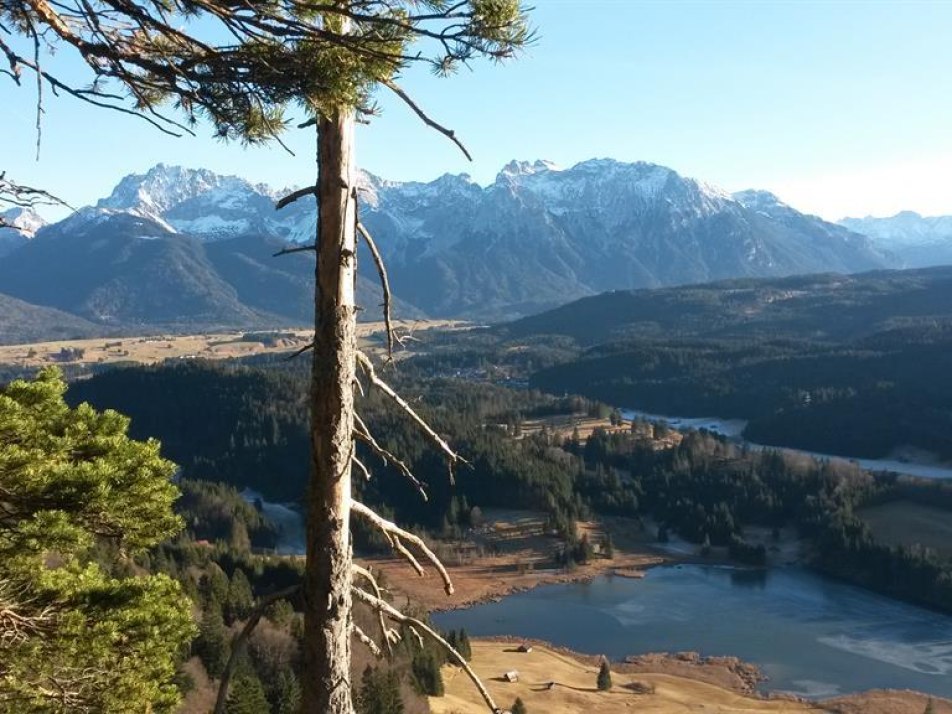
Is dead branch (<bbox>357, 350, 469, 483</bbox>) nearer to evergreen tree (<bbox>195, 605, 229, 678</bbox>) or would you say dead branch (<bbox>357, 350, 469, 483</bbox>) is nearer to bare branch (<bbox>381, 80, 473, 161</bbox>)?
bare branch (<bbox>381, 80, 473, 161</bbox>)

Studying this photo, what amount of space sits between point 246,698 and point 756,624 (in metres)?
45.7

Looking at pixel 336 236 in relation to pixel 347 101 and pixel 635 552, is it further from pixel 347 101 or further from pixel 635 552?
pixel 635 552

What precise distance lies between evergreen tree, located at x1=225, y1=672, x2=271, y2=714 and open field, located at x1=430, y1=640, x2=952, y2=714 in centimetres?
1457

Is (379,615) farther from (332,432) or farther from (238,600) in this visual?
(238,600)

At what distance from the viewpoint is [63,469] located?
9.26 meters

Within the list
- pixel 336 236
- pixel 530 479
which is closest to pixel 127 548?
pixel 336 236

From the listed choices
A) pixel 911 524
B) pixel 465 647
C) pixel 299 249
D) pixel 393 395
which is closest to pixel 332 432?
pixel 393 395

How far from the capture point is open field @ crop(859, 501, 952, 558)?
78.0 m

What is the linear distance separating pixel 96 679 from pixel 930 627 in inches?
2680

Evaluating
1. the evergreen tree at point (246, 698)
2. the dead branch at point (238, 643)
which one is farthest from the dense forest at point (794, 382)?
the dead branch at point (238, 643)

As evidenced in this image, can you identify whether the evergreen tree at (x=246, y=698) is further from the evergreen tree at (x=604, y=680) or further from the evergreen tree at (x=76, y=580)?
the evergreen tree at (x=604, y=680)

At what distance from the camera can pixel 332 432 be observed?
569 cm

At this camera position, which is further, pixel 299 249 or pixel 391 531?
pixel 391 531

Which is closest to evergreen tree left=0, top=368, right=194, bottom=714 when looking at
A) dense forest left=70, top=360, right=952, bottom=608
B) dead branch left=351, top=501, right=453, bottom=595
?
dead branch left=351, top=501, right=453, bottom=595
